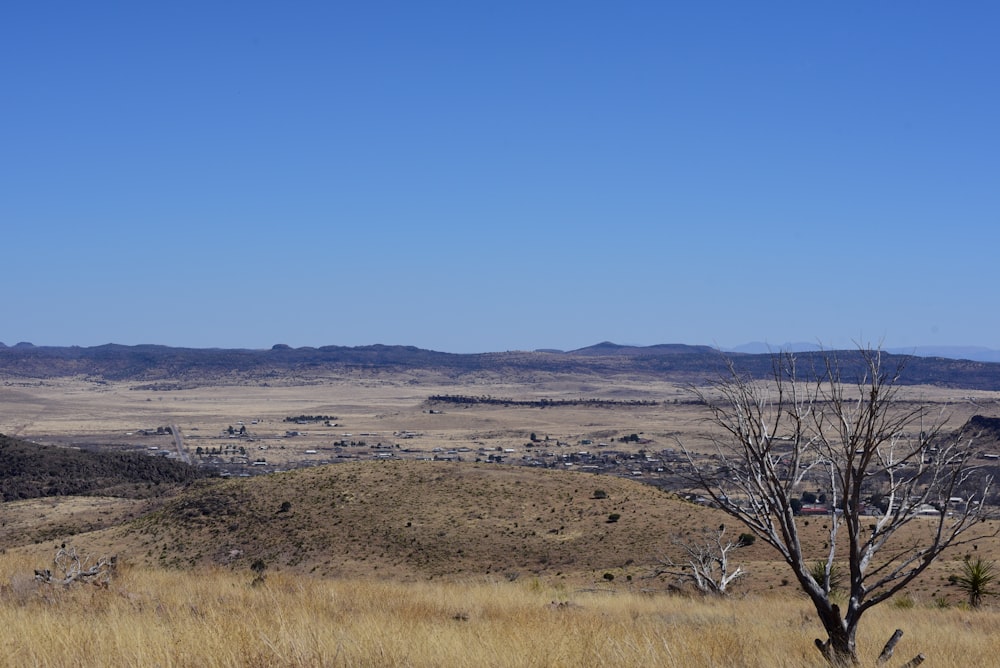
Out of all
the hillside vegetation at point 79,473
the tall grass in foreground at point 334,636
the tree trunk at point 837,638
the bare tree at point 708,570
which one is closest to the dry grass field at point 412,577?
the tall grass in foreground at point 334,636

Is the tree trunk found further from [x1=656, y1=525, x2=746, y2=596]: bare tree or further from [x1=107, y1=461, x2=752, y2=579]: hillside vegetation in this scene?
[x1=107, y1=461, x2=752, y2=579]: hillside vegetation

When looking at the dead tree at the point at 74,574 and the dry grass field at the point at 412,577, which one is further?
the dead tree at the point at 74,574

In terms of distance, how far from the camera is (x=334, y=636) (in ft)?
22.1

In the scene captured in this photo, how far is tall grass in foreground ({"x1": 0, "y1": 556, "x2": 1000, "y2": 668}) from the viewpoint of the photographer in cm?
601

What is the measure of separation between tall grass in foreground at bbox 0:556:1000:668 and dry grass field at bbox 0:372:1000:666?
1.2 inches

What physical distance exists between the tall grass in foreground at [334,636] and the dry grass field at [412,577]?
3 cm

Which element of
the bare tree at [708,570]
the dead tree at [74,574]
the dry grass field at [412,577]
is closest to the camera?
the dry grass field at [412,577]

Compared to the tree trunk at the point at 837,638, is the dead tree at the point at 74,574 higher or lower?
lower

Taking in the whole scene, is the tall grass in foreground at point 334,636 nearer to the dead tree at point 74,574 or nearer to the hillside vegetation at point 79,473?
the dead tree at point 74,574

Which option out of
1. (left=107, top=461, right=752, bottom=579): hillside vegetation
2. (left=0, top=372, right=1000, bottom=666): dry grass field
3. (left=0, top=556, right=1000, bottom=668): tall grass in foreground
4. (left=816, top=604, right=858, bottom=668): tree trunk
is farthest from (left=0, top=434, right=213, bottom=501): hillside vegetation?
(left=816, top=604, right=858, bottom=668): tree trunk

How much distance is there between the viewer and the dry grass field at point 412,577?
6426 mm

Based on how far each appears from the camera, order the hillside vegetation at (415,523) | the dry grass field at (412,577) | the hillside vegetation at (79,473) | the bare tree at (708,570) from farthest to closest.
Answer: the hillside vegetation at (79,473) < the hillside vegetation at (415,523) < the bare tree at (708,570) < the dry grass field at (412,577)

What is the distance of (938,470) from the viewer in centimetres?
816

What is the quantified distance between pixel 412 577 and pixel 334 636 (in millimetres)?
25353
